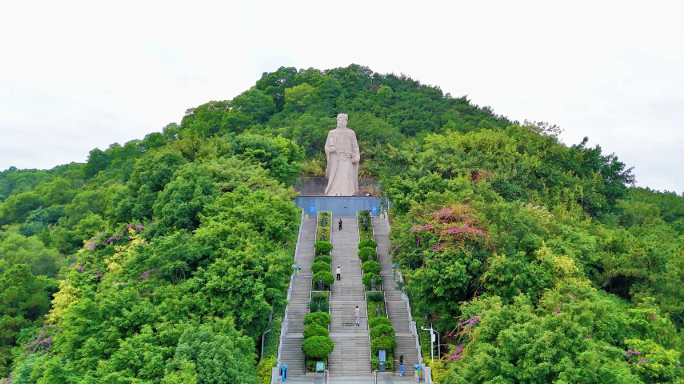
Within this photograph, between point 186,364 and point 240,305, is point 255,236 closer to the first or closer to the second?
point 240,305

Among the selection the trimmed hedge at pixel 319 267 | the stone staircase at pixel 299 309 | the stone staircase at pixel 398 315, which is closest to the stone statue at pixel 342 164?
the stone staircase at pixel 299 309

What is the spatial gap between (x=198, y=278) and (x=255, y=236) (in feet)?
10.9

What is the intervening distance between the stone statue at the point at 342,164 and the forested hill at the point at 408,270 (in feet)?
7.42

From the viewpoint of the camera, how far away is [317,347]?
19.8 m

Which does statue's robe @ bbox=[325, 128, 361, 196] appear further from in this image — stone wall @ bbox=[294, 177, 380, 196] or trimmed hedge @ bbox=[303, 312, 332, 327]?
trimmed hedge @ bbox=[303, 312, 332, 327]

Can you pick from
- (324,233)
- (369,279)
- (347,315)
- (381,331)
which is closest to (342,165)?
(324,233)

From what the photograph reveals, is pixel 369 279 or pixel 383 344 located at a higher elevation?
pixel 369 279

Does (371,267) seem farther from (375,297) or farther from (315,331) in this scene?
(315,331)

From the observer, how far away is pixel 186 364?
1382cm

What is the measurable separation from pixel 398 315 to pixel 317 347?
15.2 feet

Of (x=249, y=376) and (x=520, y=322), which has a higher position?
(x=520, y=322)

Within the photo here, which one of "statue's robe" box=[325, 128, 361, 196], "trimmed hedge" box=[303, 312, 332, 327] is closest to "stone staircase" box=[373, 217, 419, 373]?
"trimmed hedge" box=[303, 312, 332, 327]

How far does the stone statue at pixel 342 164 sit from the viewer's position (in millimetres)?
33562

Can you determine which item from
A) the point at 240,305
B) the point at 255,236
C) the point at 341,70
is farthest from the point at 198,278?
the point at 341,70
